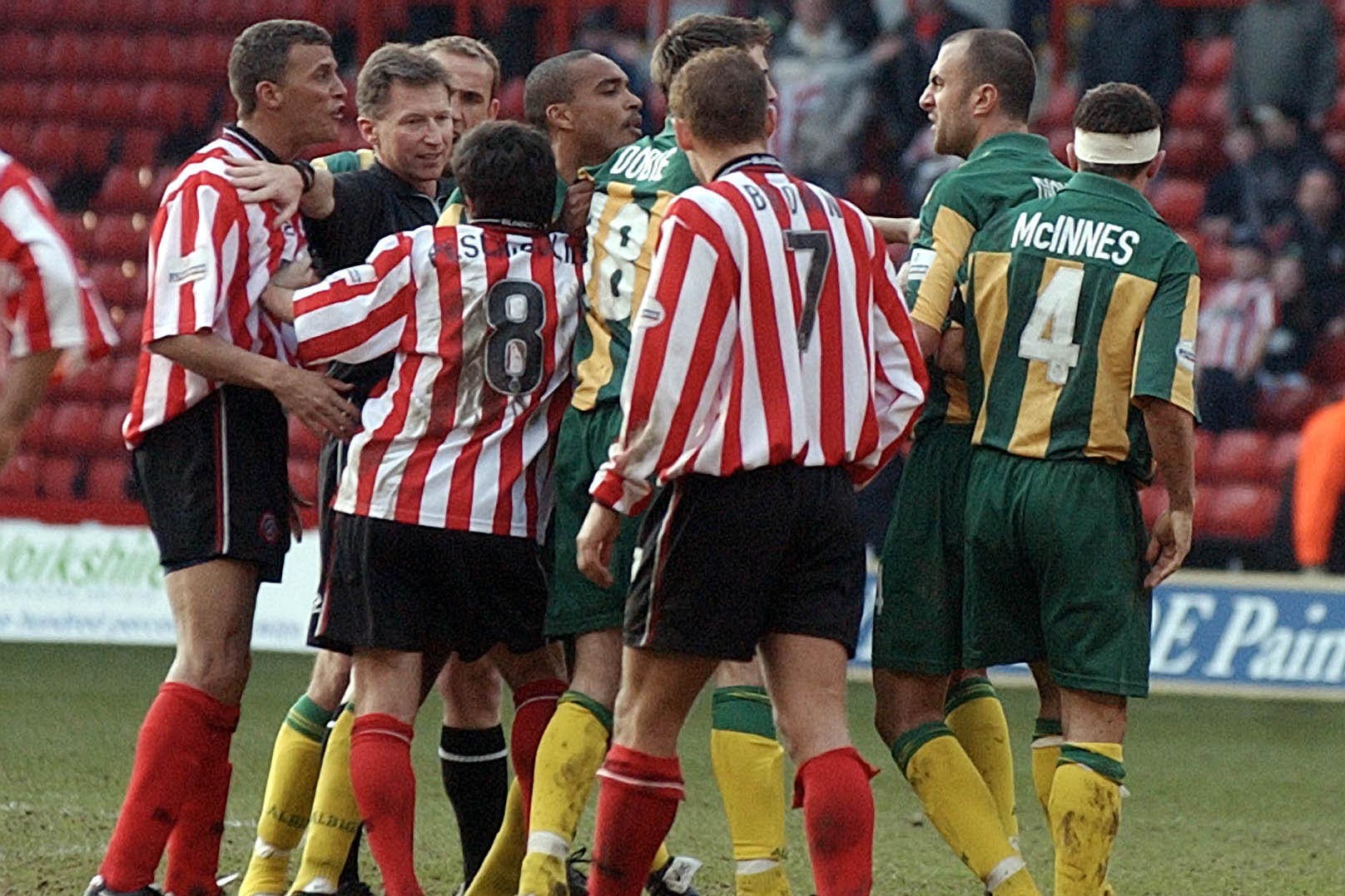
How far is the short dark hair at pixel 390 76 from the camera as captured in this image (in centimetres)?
455

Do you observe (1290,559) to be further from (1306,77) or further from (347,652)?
(347,652)

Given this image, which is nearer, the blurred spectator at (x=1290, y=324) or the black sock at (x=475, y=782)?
the black sock at (x=475, y=782)

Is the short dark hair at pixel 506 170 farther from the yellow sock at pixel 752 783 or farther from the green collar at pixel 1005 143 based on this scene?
the yellow sock at pixel 752 783

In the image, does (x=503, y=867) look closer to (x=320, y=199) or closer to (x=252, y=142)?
(x=320, y=199)

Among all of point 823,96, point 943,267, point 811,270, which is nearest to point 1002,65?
point 943,267

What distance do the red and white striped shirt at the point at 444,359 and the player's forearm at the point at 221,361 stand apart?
→ 117 millimetres

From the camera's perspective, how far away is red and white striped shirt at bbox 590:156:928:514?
3723mm

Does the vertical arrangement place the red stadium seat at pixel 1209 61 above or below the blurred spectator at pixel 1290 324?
above

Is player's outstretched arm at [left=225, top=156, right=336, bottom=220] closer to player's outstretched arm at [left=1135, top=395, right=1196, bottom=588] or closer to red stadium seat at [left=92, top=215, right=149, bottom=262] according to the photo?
player's outstretched arm at [left=1135, top=395, right=1196, bottom=588]

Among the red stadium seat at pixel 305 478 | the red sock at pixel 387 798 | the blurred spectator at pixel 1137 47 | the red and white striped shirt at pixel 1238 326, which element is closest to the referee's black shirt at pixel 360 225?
the red sock at pixel 387 798

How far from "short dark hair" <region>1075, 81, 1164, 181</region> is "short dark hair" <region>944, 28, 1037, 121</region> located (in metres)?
0.21

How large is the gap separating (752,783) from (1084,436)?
983 millimetres

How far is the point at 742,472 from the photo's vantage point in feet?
12.4

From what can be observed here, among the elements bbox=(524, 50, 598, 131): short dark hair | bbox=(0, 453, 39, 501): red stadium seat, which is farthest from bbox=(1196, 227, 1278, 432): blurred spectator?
bbox=(524, 50, 598, 131): short dark hair
